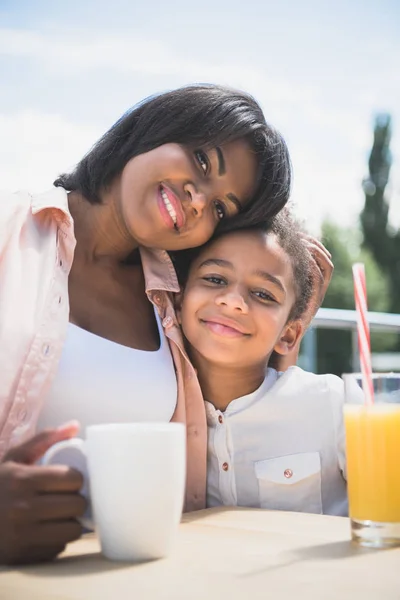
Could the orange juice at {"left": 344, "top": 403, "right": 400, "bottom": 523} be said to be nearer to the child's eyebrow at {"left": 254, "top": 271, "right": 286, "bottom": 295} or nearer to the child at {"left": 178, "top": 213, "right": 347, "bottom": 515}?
the child at {"left": 178, "top": 213, "right": 347, "bottom": 515}

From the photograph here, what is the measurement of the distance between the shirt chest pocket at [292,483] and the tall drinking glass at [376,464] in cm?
68

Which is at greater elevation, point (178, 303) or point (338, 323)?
point (178, 303)

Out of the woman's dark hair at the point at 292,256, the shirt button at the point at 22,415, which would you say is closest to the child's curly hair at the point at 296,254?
the woman's dark hair at the point at 292,256

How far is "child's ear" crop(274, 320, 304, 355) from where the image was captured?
2201 mm

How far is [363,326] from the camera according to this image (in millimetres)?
1189

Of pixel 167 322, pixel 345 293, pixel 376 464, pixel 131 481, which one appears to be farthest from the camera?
pixel 345 293

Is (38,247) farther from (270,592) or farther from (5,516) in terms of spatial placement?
(270,592)

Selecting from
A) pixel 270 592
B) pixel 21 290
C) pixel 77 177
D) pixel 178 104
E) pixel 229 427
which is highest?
pixel 178 104

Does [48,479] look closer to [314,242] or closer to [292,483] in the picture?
[292,483]

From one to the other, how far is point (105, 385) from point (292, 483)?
0.53 m

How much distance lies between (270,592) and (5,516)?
0.35 meters

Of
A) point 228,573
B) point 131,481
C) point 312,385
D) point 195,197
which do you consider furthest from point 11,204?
point 228,573

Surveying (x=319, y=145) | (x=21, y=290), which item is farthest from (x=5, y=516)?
(x=319, y=145)

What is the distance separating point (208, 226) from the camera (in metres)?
1.95
